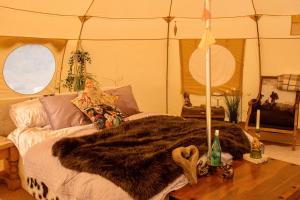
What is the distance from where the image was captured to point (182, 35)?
17.5 ft

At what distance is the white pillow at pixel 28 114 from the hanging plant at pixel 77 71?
1044 millimetres

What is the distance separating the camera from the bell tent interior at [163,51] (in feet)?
12.8

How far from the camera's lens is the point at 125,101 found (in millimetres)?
3734

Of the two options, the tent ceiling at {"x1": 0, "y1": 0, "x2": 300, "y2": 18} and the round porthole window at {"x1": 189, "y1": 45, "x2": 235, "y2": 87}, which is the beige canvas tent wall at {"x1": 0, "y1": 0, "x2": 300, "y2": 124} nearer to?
the tent ceiling at {"x1": 0, "y1": 0, "x2": 300, "y2": 18}

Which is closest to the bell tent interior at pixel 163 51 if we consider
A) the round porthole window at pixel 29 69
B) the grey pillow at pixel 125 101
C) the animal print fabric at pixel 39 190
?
the round porthole window at pixel 29 69

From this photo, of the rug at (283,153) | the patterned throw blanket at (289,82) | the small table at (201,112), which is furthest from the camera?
the small table at (201,112)

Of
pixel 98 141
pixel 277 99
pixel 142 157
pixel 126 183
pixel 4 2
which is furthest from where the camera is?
pixel 277 99

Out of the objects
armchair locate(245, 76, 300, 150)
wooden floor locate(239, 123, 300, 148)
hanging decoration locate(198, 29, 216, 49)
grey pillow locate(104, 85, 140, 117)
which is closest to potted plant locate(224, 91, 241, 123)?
armchair locate(245, 76, 300, 150)

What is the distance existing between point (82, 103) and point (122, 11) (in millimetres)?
1897

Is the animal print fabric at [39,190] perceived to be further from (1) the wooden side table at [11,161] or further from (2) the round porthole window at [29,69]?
(2) the round porthole window at [29,69]

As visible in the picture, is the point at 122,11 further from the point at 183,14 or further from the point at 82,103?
the point at 82,103

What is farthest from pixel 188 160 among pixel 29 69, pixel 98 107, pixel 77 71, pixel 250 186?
pixel 29 69

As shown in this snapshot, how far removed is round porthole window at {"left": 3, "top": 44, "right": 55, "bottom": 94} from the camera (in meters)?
3.93

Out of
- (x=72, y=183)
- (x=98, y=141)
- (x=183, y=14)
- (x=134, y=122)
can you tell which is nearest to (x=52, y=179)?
(x=72, y=183)
